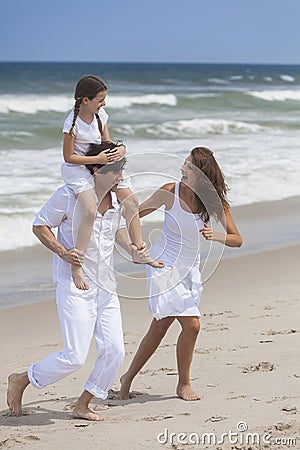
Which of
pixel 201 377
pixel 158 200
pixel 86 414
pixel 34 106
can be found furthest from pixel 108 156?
pixel 34 106

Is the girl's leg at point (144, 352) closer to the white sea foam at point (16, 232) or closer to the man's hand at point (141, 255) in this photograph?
the man's hand at point (141, 255)

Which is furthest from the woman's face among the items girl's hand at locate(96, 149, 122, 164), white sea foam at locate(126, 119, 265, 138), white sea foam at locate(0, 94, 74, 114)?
white sea foam at locate(0, 94, 74, 114)

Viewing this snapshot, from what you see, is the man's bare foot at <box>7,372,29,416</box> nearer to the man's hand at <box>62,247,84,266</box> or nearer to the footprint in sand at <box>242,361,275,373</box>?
the man's hand at <box>62,247,84,266</box>

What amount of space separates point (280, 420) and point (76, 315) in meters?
1.11

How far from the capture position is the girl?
172 inches

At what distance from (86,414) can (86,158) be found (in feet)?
4.34

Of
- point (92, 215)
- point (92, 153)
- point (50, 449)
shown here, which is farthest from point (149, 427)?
point (92, 153)

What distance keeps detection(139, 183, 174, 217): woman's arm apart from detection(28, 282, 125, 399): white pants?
516mm

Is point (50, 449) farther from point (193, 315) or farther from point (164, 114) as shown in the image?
point (164, 114)

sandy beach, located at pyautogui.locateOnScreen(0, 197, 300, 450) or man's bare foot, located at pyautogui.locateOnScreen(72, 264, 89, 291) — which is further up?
man's bare foot, located at pyautogui.locateOnScreen(72, 264, 89, 291)

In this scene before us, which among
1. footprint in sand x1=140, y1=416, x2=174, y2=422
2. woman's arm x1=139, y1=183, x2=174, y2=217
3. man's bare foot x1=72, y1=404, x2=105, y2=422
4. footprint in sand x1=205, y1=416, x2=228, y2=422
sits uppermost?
woman's arm x1=139, y1=183, x2=174, y2=217

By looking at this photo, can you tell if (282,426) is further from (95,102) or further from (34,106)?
(34,106)

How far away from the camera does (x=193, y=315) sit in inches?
190

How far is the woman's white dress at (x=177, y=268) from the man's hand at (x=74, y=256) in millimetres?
529
